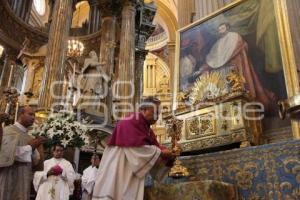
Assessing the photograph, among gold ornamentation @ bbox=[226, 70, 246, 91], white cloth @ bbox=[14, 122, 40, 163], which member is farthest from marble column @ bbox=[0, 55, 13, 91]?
white cloth @ bbox=[14, 122, 40, 163]

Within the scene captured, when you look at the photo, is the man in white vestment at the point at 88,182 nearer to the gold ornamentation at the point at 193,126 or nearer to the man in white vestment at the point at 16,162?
the gold ornamentation at the point at 193,126

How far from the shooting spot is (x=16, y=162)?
278cm

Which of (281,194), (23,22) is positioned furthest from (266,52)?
(23,22)

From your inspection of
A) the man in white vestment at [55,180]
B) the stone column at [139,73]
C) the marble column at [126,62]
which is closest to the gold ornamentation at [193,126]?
the man in white vestment at [55,180]

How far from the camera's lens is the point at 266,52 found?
4.84 m

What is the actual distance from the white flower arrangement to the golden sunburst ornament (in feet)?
6.49

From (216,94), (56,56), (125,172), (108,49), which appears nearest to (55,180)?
(125,172)

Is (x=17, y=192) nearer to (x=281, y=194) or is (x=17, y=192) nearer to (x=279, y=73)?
(x=281, y=194)

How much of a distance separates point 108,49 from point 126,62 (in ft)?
3.44

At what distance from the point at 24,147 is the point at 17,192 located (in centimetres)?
41

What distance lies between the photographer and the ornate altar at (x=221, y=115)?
14.1 ft

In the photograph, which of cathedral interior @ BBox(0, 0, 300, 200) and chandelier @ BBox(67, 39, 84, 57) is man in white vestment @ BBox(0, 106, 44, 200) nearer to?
cathedral interior @ BBox(0, 0, 300, 200)

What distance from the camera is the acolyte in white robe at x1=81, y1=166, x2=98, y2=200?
5258mm

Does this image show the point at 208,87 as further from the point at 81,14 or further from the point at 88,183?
the point at 81,14
